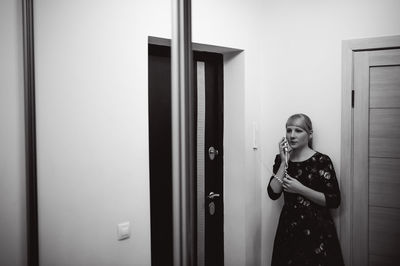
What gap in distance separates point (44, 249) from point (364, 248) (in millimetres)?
697

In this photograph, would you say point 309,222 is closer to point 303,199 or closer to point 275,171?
point 303,199

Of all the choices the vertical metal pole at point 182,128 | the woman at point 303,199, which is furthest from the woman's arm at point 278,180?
the vertical metal pole at point 182,128

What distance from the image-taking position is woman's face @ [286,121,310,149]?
76cm

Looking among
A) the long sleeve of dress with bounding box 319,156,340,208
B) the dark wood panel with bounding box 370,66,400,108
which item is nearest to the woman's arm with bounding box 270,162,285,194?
the long sleeve of dress with bounding box 319,156,340,208

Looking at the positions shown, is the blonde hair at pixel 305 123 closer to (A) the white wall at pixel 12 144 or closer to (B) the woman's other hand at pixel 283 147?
(B) the woman's other hand at pixel 283 147

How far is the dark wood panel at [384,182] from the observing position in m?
0.55

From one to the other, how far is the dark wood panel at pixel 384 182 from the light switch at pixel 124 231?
0.55 meters

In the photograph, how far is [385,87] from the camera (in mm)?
557

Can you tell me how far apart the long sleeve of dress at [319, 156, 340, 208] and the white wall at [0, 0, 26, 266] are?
0.72m

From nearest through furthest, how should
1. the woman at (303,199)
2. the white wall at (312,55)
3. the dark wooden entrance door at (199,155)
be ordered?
1. the dark wooden entrance door at (199,155)
2. the white wall at (312,55)
3. the woman at (303,199)

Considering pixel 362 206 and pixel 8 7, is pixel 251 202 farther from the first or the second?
pixel 8 7

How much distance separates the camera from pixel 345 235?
694mm

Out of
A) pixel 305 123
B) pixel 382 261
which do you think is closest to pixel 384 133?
pixel 305 123

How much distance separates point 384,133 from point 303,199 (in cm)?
38
